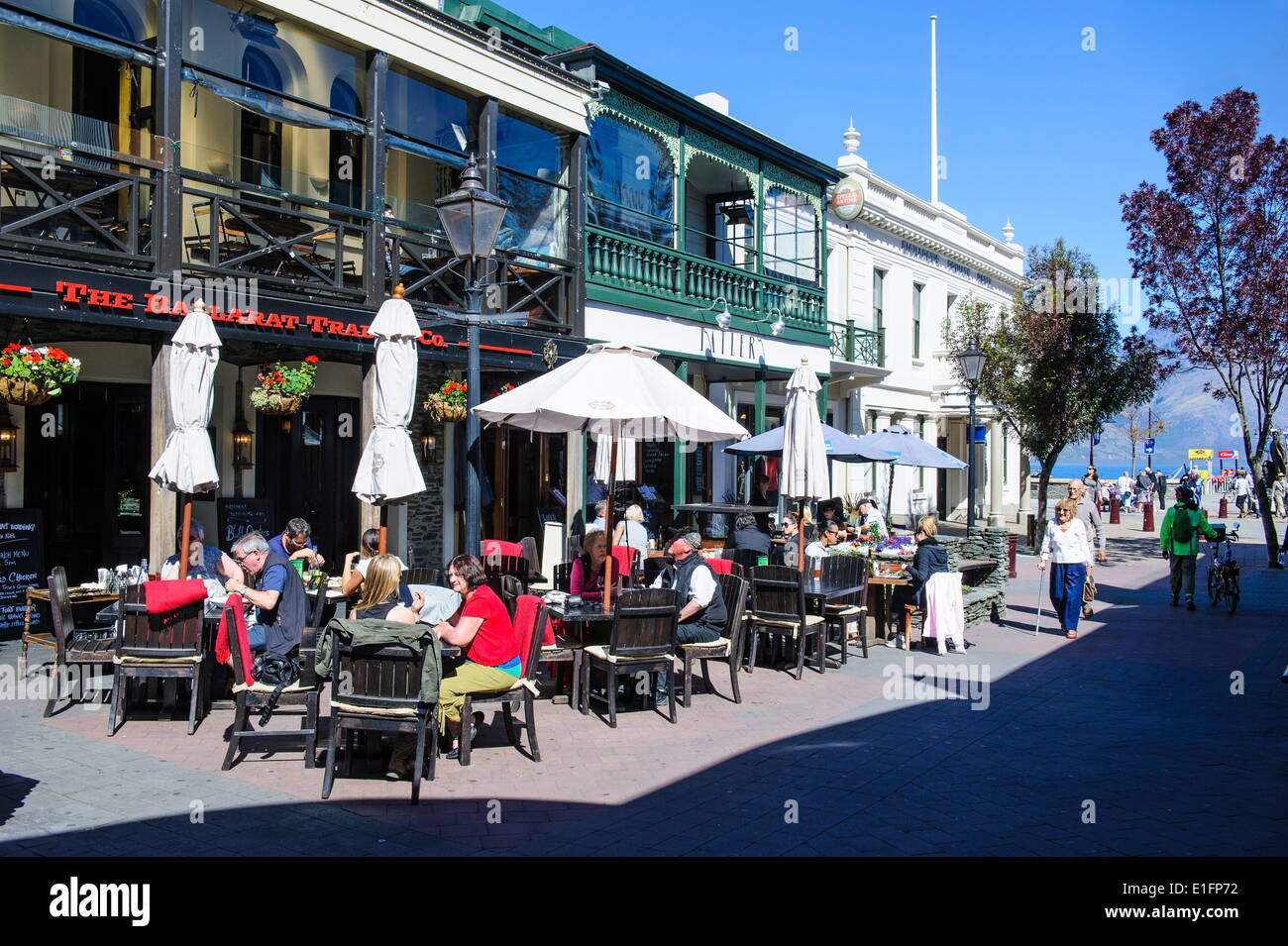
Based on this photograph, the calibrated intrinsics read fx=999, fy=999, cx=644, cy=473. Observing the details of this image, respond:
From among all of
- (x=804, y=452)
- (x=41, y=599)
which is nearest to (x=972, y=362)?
(x=804, y=452)

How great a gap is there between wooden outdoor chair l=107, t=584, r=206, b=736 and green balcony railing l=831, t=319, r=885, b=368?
17148 millimetres

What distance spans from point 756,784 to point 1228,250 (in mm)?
17653

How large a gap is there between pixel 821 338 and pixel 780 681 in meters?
11.6

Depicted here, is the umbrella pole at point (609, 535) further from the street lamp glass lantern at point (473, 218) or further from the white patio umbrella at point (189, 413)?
the white patio umbrella at point (189, 413)

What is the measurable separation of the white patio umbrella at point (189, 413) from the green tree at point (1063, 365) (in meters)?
16.7

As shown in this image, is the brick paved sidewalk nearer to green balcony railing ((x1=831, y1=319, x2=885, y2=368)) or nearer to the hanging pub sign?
the hanging pub sign

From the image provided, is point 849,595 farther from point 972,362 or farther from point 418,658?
point 972,362

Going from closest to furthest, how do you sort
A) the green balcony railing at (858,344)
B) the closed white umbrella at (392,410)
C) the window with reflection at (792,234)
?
the closed white umbrella at (392,410) → the window with reflection at (792,234) → the green balcony railing at (858,344)

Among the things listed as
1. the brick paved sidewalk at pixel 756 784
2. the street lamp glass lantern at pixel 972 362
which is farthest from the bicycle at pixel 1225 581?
the brick paved sidewalk at pixel 756 784

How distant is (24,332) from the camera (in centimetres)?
1053

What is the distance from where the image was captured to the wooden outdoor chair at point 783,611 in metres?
9.42

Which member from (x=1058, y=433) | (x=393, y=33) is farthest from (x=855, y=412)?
(x=393, y=33)

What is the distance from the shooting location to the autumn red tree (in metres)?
18.3
